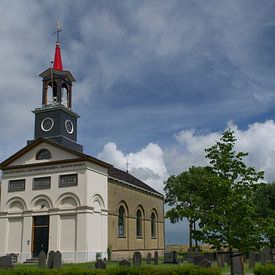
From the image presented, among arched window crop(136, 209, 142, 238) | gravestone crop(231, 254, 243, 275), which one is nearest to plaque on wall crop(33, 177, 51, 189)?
arched window crop(136, 209, 142, 238)

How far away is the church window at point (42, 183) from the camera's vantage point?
122ft

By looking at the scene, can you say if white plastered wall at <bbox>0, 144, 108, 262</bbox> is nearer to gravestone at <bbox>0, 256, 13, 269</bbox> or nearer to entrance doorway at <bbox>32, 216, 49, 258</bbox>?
entrance doorway at <bbox>32, 216, 49, 258</bbox>

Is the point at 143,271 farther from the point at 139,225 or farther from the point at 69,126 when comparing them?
the point at 139,225

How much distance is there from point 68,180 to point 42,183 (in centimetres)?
263

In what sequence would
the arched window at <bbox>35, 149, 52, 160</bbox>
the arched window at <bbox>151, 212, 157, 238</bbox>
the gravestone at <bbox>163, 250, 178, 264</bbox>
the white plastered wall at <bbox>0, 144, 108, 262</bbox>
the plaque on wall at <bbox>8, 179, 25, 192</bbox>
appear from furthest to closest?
the arched window at <bbox>151, 212, 157, 238</bbox>, the plaque on wall at <bbox>8, 179, 25, 192</bbox>, the arched window at <bbox>35, 149, 52, 160</bbox>, the white plastered wall at <bbox>0, 144, 108, 262</bbox>, the gravestone at <bbox>163, 250, 178, 264</bbox>

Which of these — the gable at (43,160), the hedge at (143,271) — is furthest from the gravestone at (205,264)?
the gable at (43,160)

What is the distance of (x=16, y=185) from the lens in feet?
126

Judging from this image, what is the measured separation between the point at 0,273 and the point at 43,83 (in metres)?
27.1

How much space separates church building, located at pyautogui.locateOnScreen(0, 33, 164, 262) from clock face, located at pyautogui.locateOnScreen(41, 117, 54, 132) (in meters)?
0.09

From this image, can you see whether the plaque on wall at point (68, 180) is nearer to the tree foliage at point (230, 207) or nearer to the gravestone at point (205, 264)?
the gravestone at point (205, 264)

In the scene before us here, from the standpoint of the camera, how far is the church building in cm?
3541

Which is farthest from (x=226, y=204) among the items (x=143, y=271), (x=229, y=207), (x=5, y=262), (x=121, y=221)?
(x=121, y=221)

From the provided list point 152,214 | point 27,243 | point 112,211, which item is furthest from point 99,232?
point 152,214

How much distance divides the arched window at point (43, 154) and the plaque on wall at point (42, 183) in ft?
6.25
